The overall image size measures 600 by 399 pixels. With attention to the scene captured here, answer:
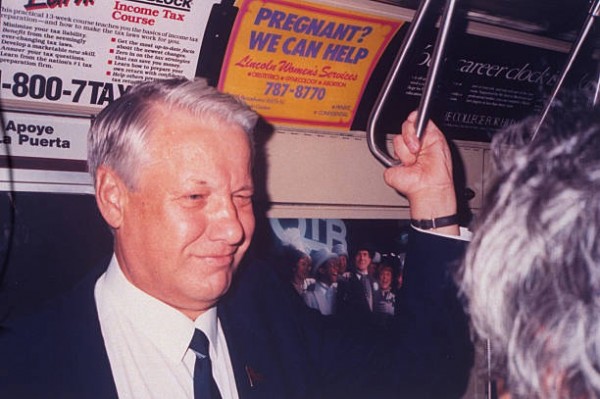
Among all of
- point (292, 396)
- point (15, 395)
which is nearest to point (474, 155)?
point (292, 396)

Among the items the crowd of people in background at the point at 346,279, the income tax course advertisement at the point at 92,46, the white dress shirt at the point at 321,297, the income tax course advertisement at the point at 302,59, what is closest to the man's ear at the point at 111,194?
the income tax course advertisement at the point at 92,46

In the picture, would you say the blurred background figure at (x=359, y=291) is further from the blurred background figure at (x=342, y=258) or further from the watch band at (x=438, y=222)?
the watch band at (x=438, y=222)

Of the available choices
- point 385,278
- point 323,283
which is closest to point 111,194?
point 323,283

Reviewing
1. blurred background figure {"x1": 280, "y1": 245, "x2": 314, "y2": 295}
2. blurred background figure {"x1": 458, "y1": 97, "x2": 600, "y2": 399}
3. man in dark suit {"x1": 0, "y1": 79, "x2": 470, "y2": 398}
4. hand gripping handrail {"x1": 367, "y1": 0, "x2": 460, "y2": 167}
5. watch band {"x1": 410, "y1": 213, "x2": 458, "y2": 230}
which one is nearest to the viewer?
blurred background figure {"x1": 458, "y1": 97, "x2": 600, "y2": 399}

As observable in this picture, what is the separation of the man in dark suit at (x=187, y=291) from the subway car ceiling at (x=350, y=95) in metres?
0.15

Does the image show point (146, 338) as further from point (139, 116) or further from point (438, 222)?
point (438, 222)

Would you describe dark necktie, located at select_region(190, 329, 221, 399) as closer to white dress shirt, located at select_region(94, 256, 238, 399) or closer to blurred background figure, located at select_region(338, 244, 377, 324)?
white dress shirt, located at select_region(94, 256, 238, 399)

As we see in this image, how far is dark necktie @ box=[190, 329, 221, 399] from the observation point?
3.84ft

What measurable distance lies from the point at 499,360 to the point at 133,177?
0.76 m

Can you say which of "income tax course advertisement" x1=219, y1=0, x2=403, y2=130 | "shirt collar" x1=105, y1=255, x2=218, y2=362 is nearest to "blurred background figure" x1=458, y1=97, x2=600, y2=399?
"shirt collar" x1=105, y1=255, x2=218, y2=362

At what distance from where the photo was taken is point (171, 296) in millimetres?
1188

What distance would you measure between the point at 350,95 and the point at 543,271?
969 millimetres

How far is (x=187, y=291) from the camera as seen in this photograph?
117cm

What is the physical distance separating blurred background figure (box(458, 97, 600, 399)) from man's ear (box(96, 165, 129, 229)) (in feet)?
2.32
